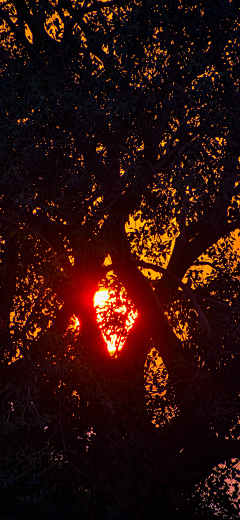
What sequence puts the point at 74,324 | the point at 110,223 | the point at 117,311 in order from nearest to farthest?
the point at 110,223 → the point at 74,324 → the point at 117,311

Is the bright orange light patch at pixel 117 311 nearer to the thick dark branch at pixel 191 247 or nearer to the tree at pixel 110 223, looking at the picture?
the tree at pixel 110 223

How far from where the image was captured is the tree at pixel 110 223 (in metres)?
8.44

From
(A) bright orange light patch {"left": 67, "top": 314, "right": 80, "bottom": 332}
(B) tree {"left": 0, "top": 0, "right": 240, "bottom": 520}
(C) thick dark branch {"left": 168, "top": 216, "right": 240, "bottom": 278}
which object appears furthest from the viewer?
(C) thick dark branch {"left": 168, "top": 216, "right": 240, "bottom": 278}

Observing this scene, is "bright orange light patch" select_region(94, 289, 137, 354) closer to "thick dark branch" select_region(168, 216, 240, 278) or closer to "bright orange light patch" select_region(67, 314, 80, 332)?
"bright orange light patch" select_region(67, 314, 80, 332)

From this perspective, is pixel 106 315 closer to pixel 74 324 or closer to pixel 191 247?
pixel 74 324

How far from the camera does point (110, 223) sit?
9438 millimetres

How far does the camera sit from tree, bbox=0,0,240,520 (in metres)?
8.44

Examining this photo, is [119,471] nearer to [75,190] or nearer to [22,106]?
[75,190]

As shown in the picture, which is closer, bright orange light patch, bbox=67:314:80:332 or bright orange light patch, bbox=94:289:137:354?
bright orange light patch, bbox=67:314:80:332

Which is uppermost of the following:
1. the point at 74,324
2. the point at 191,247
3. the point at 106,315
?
the point at 191,247

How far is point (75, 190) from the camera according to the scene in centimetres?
942

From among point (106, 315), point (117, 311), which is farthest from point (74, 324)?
point (117, 311)

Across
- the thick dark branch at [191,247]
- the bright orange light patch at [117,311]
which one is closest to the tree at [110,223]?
the thick dark branch at [191,247]

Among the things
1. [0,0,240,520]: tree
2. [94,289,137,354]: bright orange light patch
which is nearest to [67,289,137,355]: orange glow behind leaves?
[94,289,137,354]: bright orange light patch
